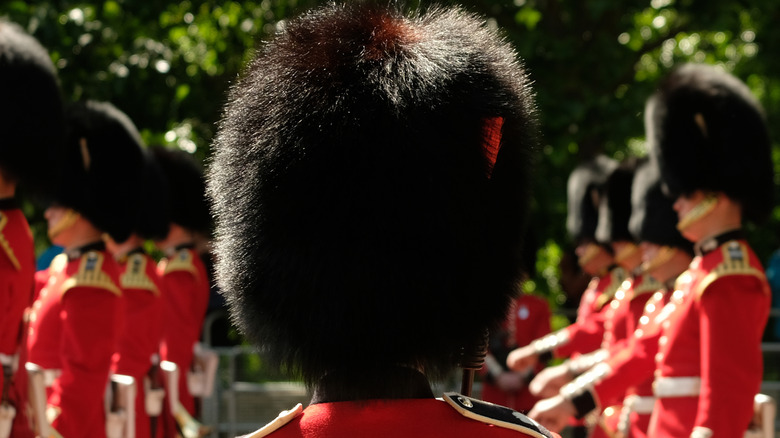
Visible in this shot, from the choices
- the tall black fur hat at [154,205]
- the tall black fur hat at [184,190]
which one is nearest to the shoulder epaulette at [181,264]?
the tall black fur hat at [154,205]

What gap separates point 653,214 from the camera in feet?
19.4

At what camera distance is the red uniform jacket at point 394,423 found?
5.73 feet

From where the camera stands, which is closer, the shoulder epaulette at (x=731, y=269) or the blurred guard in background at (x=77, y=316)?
the shoulder epaulette at (x=731, y=269)

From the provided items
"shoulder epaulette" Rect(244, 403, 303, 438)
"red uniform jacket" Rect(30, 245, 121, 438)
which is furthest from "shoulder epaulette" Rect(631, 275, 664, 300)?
"shoulder epaulette" Rect(244, 403, 303, 438)

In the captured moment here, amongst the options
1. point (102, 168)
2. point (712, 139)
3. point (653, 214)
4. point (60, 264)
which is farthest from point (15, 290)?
point (653, 214)

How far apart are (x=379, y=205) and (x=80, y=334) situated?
274 cm

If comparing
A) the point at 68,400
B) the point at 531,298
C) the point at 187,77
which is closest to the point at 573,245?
the point at 531,298

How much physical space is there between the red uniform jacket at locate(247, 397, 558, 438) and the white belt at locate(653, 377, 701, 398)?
233cm

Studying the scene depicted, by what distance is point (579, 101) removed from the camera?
307 inches

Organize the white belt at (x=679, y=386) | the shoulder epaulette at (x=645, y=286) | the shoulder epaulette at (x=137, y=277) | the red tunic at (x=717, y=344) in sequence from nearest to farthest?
the red tunic at (x=717, y=344) < the white belt at (x=679, y=386) < the shoulder epaulette at (x=137, y=277) < the shoulder epaulette at (x=645, y=286)

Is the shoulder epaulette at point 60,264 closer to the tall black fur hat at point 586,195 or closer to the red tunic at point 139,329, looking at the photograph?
the red tunic at point 139,329

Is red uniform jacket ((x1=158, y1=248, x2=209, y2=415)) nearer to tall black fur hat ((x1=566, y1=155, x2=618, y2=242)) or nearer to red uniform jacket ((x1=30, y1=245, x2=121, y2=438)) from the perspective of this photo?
red uniform jacket ((x1=30, y1=245, x2=121, y2=438))

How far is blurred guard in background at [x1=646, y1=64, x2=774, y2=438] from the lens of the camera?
3660mm

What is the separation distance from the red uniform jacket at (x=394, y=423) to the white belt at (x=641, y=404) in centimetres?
330
